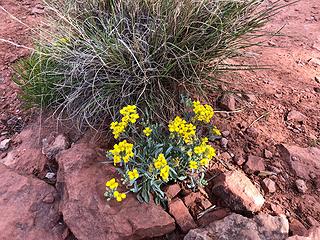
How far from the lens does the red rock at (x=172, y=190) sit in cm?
167

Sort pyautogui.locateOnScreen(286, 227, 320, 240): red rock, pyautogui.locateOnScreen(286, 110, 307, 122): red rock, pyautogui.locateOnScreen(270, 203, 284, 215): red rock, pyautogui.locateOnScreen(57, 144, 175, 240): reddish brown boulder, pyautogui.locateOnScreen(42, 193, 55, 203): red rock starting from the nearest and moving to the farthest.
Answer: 1. pyautogui.locateOnScreen(286, 227, 320, 240): red rock
2. pyautogui.locateOnScreen(57, 144, 175, 240): reddish brown boulder
3. pyautogui.locateOnScreen(270, 203, 284, 215): red rock
4. pyautogui.locateOnScreen(42, 193, 55, 203): red rock
5. pyautogui.locateOnScreen(286, 110, 307, 122): red rock

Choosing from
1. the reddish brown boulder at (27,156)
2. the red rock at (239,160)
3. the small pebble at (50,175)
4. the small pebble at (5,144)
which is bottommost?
the small pebble at (5,144)

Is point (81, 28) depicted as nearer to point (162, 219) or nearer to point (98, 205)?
point (98, 205)

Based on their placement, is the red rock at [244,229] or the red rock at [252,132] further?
the red rock at [252,132]

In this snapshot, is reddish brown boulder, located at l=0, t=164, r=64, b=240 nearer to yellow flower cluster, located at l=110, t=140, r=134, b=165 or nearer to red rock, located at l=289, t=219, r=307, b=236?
yellow flower cluster, located at l=110, t=140, r=134, b=165

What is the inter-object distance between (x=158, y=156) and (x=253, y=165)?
1.80 feet

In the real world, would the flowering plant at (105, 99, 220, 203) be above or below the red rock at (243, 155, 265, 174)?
above

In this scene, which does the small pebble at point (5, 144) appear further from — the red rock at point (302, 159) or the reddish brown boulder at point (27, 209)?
the red rock at point (302, 159)

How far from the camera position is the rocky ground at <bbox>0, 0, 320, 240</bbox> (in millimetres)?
1550

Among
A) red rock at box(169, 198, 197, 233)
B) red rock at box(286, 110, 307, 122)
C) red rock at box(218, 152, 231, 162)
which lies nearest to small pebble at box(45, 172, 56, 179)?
red rock at box(169, 198, 197, 233)

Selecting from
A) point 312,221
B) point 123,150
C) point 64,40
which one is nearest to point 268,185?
point 312,221

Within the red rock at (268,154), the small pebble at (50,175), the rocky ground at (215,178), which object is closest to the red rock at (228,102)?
the rocky ground at (215,178)

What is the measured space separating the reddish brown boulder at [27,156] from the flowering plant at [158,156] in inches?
20.1

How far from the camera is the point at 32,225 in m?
1.66
